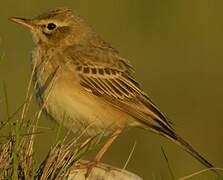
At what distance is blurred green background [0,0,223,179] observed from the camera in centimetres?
1439

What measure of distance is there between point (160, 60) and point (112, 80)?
6.75 meters

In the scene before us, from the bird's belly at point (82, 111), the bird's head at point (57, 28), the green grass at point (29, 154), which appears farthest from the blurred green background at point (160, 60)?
the green grass at point (29, 154)

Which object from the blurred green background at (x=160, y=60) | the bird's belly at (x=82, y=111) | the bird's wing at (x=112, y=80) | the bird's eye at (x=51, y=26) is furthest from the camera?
the blurred green background at (x=160, y=60)

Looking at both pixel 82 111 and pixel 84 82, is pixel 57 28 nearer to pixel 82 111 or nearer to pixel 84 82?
pixel 84 82

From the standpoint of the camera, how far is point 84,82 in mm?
10156

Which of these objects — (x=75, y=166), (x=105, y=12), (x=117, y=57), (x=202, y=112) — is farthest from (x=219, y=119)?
(x=75, y=166)

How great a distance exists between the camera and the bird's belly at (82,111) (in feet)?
31.7

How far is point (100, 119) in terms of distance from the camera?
32.5 feet

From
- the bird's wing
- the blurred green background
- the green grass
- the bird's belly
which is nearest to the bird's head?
the bird's wing

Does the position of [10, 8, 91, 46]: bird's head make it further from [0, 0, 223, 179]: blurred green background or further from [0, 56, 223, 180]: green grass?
[0, 0, 223, 179]: blurred green background

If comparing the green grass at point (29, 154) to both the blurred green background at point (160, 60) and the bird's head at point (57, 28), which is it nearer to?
the bird's head at point (57, 28)

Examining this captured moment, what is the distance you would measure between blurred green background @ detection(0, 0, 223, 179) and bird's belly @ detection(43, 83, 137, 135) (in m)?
3.27

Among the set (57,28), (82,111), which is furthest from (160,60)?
(82,111)

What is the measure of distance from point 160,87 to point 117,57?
562 cm
